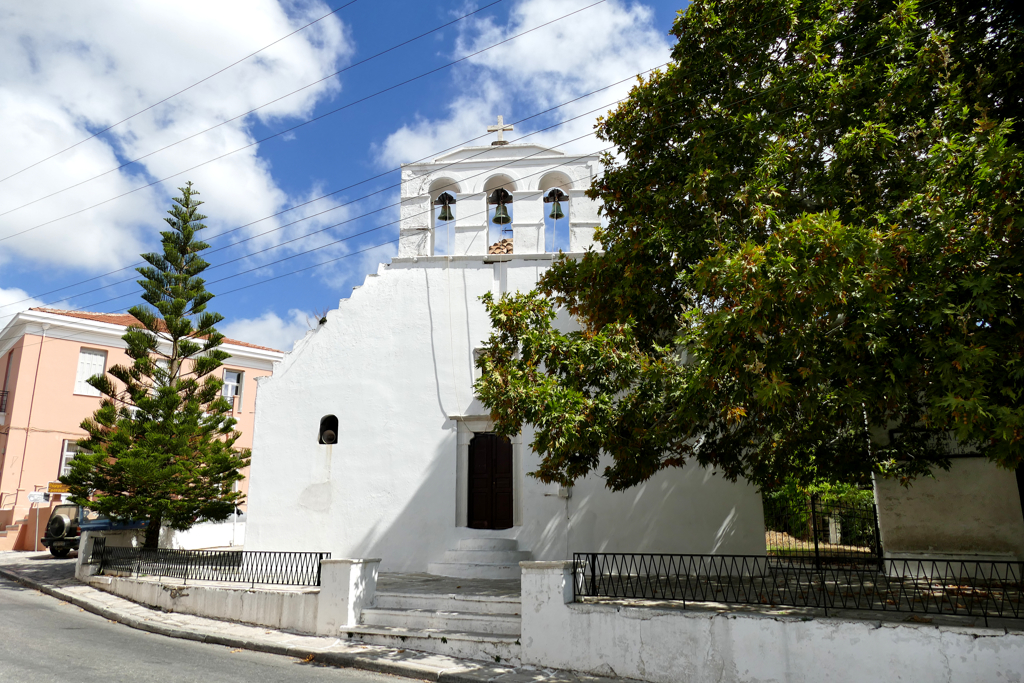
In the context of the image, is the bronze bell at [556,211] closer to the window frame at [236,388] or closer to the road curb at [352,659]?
the road curb at [352,659]

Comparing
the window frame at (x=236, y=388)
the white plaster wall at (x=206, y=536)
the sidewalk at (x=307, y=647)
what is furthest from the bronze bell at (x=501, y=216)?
the window frame at (x=236, y=388)

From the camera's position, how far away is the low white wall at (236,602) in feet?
28.6

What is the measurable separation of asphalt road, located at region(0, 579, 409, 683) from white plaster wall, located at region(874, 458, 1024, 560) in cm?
782

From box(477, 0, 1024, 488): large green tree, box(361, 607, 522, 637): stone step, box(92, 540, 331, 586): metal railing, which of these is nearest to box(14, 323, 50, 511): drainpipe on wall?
box(92, 540, 331, 586): metal railing

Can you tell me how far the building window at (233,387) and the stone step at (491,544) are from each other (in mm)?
16830

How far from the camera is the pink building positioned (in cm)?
1973

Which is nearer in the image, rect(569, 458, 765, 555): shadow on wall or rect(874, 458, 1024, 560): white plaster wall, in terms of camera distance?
rect(874, 458, 1024, 560): white plaster wall

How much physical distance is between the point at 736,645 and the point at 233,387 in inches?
907

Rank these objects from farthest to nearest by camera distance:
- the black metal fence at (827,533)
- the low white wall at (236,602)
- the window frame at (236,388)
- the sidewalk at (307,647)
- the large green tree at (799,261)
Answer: the window frame at (236,388)
the black metal fence at (827,533)
the low white wall at (236,602)
the sidewalk at (307,647)
the large green tree at (799,261)

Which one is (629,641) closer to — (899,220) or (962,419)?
(962,419)

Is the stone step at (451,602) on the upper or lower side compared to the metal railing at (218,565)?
lower

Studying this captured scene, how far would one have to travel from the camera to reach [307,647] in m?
7.78

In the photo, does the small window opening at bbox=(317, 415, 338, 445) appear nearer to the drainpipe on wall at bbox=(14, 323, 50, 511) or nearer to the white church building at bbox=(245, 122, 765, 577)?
the white church building at bbox=(245, 122, 765, 577)

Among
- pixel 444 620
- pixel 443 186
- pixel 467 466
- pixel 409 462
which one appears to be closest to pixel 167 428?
pixel 409 462
